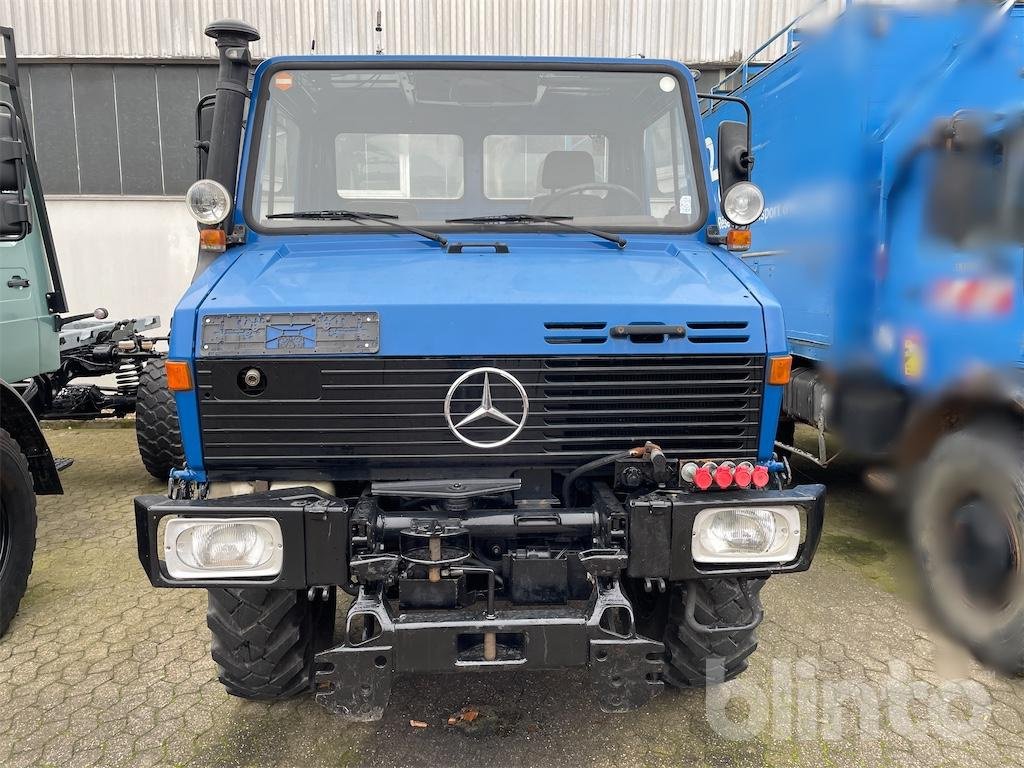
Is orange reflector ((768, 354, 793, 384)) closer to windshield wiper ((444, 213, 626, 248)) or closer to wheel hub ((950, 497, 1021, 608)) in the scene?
windshield wiper ((444, 213, 626, 248))

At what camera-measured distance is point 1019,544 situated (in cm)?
321

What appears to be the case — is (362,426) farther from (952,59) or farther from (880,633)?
(952,59)

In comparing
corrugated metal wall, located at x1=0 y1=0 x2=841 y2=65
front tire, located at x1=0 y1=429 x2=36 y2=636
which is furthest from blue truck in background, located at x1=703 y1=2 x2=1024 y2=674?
corrugated metal wall, located at x1=0 y1=0 x2=841 y2=65

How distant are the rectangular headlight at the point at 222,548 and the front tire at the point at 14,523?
2085mm

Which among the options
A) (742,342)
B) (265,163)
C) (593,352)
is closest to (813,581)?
(742,342)

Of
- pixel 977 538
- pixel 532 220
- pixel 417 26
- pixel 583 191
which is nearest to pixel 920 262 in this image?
pixel 977 538

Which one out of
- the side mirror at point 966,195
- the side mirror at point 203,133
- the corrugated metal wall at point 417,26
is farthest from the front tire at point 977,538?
the corrugated metal wall at point 417,26

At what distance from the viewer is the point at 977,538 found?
11.4 ft

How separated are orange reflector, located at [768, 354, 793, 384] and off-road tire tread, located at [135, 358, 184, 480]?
16.0 ft

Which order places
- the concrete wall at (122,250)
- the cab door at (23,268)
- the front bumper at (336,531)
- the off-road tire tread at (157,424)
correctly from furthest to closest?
the concrete wall at (122,250) → the off-road tire tread at (157,424) → the cab door at (23,268) → the front bumper at (336,531)

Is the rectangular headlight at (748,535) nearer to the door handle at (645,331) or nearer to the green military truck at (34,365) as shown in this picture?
the door handle at (645,331)

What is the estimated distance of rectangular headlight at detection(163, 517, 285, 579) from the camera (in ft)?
7.27

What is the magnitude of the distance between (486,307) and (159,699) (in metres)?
2.16

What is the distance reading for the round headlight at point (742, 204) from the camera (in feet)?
9.98
